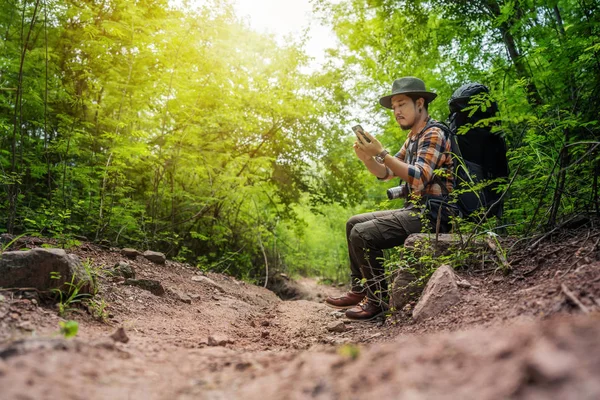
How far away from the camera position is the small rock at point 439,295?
248 centimetres

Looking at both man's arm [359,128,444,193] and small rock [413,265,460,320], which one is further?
man's arm [359,128,444,193]

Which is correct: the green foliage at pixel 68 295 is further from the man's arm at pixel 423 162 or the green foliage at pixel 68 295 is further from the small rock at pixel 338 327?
the man's arm at pixel 423 162

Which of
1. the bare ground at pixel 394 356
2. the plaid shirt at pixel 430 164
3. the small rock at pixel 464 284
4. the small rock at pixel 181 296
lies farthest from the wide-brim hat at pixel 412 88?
the small rock at pixel 181 296

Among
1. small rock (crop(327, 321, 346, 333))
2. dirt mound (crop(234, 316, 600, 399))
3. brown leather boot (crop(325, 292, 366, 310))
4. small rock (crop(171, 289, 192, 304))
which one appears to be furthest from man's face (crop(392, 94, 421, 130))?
dirt mound (crop(234, 316, 600, 399))

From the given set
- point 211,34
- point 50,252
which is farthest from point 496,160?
point 211,34

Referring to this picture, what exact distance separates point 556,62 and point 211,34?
4.93m

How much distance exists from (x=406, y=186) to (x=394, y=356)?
299cm

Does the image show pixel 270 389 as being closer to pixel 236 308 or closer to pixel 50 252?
pixel 50 252

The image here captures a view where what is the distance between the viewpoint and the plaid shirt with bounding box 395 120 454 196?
3.35 metres

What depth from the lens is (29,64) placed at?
4.62 meters

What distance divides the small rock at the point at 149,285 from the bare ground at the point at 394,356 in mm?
724

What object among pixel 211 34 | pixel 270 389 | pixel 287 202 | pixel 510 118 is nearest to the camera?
pixel 270 389

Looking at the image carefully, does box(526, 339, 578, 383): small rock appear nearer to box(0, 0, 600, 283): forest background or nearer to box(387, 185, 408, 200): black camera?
box(0, 0, 600, 283): forest background

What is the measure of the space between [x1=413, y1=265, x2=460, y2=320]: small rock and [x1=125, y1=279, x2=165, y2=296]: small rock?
2577 mm
